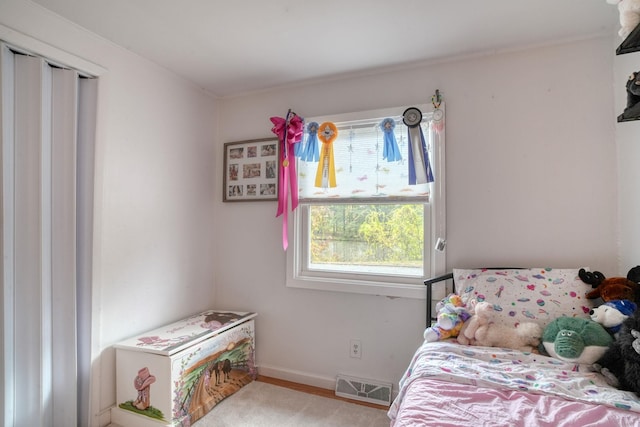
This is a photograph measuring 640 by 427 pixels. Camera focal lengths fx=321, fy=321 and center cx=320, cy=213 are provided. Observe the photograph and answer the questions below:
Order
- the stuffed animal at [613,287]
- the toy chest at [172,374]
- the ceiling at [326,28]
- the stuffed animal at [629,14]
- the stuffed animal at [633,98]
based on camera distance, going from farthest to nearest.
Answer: the toy chest at [172,374], the ceiling at [326,28], the stuffed animal at [613,287], the stuffed animal at [633,98], the stuffed animal at [629,14]

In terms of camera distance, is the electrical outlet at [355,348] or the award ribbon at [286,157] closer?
the electrical outlet at [355,348]

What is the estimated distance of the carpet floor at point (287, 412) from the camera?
197 cm

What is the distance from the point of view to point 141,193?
2.22 metres

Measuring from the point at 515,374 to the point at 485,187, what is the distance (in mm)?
1157

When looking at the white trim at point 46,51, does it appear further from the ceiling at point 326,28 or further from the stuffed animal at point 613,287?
the stuffed animal at point 613,287

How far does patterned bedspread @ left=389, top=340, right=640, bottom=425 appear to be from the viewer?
114cm

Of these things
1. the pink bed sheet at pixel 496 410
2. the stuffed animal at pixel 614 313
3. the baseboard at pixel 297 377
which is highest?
the stuffed animal at pixel 614 313

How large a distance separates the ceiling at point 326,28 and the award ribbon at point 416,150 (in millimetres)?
387

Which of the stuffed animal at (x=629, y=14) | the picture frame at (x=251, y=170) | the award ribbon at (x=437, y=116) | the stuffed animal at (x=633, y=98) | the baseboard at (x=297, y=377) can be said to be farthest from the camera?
the picture frame at (x=251, y=170)

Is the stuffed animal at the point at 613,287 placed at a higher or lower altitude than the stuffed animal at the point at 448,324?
higher

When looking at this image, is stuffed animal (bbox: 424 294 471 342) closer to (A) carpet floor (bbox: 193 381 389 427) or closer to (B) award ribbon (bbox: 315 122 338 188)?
(A) carpet floor (bbox: 193 381 389 427)

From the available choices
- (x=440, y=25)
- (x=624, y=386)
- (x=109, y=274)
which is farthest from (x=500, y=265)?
(x=109, y=274)

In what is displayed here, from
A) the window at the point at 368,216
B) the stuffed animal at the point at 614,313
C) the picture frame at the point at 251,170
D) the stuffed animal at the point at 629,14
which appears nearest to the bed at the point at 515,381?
the stuffed animal at the point at 614,313

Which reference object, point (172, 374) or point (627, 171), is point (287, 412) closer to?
point (172, 374)
